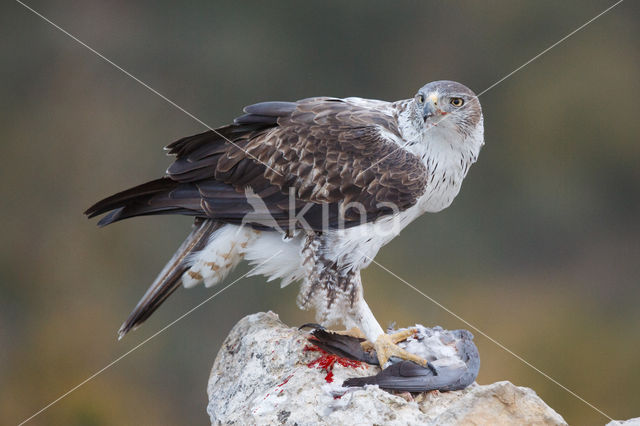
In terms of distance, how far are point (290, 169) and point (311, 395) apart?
2.91ft

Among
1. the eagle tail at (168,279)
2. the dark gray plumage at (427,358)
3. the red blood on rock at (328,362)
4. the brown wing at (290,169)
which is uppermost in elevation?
the brown wing at (290,169)

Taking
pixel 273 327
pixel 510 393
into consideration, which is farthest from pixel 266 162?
pixel 510 393

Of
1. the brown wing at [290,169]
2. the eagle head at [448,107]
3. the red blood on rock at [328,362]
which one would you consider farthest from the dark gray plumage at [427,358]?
the eagle head at [448,107]

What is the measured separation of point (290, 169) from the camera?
2.91 meters

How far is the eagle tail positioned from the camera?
2947 mm

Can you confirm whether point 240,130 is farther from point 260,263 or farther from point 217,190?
point 260,263

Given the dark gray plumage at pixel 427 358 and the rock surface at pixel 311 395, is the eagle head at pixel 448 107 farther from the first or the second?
the rock surface at pixel 311 395

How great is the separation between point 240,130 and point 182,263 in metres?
0.58

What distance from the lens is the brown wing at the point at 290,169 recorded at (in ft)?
9.25

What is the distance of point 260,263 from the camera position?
3.06 m

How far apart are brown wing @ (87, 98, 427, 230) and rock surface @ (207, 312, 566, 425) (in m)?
0.47

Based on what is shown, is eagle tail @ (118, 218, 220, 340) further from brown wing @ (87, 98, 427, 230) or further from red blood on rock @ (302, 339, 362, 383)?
red blood on rock @ (302, 339, 362, 383)

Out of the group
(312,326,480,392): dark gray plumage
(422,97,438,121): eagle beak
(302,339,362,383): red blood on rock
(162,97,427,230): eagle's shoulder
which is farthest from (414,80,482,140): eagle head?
(302,339,362,383): red blood on rock

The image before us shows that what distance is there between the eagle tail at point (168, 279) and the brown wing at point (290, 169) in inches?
4.0
